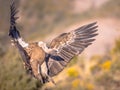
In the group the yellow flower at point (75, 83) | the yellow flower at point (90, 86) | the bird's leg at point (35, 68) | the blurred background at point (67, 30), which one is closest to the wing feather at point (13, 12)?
the bird's leg at point (35, 68)

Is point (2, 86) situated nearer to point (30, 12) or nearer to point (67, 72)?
point (67, 72)

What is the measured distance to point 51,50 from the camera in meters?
8.47

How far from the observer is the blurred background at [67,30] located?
12.3m

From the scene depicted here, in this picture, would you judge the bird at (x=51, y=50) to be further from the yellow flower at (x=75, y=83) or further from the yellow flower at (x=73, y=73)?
the yellow flower at (x=73, y=73)

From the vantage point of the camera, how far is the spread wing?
28.0ft

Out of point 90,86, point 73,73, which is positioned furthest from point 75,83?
point 73,73

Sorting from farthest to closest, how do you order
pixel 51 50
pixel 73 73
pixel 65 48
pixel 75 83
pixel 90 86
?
1. pixel 73 73
2. pixel 75 83
3. pixel 90 86
4. pixel 65 48
5. pixel 51 50

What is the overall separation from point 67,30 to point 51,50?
27618mm

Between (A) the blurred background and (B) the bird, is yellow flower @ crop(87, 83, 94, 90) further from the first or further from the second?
(B) the bird

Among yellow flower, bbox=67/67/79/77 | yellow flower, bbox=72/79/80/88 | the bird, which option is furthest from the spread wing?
yellow flower, bbox=67/67/79/77

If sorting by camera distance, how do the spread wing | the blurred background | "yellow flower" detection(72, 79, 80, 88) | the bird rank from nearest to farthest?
→ the bird, the spread wing, the blurred background, "yellow flower" detection(72, 79, 80, 88)

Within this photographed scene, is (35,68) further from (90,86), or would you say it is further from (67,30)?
(67,30)

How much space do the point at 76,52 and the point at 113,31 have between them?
80.5 feet

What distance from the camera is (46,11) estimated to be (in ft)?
151
